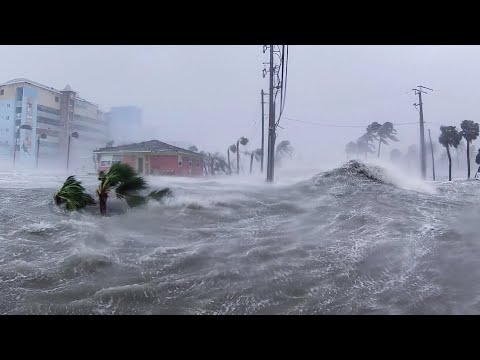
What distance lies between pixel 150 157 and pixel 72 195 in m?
1.06

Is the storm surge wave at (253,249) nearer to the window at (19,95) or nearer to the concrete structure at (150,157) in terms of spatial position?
the concrete structure at (150,157)

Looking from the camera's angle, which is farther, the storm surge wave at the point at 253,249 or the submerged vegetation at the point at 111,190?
Result: the submerged vegetation at the point at 111,190

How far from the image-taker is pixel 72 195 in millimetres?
4496

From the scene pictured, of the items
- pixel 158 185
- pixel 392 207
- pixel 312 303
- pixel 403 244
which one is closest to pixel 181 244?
pixel 158 185

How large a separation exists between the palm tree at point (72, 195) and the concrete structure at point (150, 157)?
323 mm

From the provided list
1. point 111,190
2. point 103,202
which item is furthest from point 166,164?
point 103,202

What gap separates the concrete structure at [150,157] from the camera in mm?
4473

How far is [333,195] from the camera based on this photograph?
5266 mm

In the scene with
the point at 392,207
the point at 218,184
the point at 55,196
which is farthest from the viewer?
the point at 392,207

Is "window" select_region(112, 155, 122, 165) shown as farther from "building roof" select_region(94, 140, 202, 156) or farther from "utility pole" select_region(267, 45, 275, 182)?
"utility pole" select_region(267, 45, 275, 182)

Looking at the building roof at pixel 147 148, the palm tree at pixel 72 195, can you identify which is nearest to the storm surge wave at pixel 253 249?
the palm tree at pixel 72 195

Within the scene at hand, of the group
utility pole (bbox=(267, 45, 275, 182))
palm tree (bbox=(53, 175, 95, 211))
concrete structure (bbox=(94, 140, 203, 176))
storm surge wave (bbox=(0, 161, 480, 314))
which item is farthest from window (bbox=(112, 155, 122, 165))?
utility pole (bbox=(267, 45, 275, 182))

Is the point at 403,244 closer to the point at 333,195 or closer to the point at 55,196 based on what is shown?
the point at 333,195

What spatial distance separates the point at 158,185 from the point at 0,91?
6.96 feet
